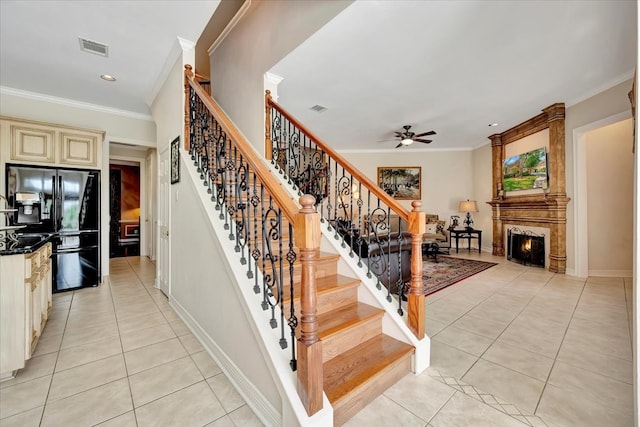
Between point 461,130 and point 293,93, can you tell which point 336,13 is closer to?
point 293,93

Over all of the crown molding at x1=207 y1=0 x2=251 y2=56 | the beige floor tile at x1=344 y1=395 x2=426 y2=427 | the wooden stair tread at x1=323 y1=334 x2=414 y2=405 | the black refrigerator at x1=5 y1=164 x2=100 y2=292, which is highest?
the crown molding at x1=207 y1=0 x2=251 y2=56

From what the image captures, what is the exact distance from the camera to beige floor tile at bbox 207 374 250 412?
5.43ft

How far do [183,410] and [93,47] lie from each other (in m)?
3.68

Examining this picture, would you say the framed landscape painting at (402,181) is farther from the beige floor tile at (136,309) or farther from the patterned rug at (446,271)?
the beige floor tile at (136,309)

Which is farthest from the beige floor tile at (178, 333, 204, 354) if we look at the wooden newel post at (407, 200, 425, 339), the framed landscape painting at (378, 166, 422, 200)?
the framed landscape painting at (378, 166, 422, 200)

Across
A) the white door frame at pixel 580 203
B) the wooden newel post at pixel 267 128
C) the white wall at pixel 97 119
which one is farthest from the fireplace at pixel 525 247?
the white wall at pixel 97 119

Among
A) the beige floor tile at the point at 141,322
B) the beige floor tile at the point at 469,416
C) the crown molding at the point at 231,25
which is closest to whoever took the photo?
the beige floor tile at the point at 469,416

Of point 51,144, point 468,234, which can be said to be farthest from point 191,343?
point 468,234

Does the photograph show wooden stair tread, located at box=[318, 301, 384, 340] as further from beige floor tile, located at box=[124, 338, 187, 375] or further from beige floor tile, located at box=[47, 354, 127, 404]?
beige floor tile, located at box=[47, 354, 127, 404]

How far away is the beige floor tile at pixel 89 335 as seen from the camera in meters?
2.39

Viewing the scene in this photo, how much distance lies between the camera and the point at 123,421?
152 centimetres

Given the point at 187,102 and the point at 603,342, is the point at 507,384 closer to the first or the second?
the point at 603,342

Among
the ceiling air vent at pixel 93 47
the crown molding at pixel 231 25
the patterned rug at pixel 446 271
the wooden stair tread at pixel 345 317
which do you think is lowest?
the patterned rug at pixel 446 271

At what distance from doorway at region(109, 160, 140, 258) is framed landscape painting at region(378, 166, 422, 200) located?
7.03 m
